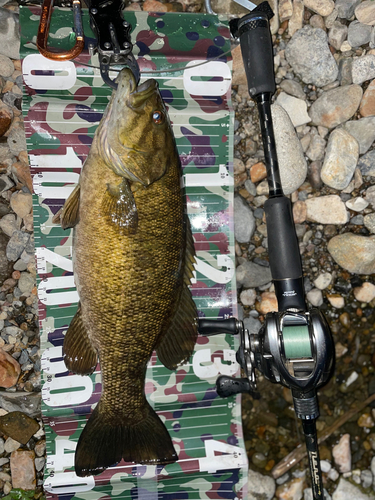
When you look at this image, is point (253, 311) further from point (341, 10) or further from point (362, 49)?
point (341, 10)

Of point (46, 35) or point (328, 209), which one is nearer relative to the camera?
point (46, 35)

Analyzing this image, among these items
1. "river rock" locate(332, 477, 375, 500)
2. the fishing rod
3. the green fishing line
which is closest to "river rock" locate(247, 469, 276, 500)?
the fishing rod

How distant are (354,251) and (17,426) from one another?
290 centimetres

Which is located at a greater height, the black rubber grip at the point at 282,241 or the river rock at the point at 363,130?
the river rock at the point at 363,130

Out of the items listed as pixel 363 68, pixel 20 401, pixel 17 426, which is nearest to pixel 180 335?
pixel 20 401

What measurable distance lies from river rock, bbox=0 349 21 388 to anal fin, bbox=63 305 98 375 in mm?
496

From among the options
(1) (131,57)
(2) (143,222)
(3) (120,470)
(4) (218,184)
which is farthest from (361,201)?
(3) (120,470)

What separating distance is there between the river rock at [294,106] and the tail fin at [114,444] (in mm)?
2469

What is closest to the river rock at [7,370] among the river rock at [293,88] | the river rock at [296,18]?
the river rock at [293,88]

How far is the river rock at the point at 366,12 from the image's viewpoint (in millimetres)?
3021

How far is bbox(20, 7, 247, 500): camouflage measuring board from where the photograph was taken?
113 inches

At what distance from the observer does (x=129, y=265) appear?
228cm

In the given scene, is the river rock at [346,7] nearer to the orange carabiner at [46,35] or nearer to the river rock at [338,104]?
the river rock at [338,104]

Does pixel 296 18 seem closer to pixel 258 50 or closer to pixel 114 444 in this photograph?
pixel 258 50
